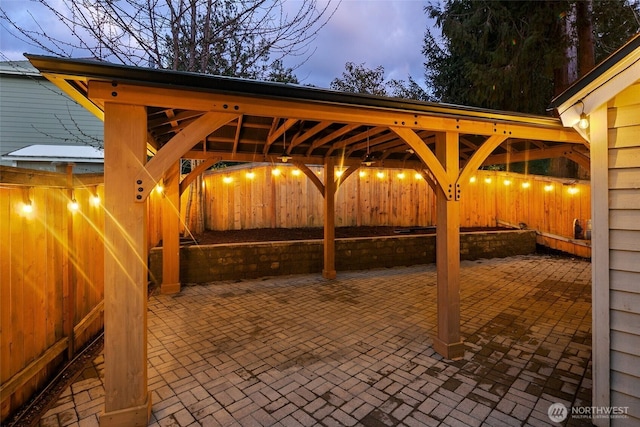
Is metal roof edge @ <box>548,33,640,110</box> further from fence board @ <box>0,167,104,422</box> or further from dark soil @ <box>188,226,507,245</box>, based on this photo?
dark soil @ <box>188,226,507,245</box>

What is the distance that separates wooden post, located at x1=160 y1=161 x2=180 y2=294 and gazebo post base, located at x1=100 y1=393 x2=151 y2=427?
11.9 feet

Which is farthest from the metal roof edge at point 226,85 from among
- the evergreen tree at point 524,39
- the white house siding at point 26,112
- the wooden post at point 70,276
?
the white house siding at point 26,112

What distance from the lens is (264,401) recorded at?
104 inches

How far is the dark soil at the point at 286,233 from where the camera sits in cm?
720

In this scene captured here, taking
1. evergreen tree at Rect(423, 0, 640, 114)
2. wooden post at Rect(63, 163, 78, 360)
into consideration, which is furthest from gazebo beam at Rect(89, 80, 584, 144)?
evergreen tree at Rect(423, 0, 640, 114)

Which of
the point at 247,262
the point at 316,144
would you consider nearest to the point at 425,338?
the point at 316,144

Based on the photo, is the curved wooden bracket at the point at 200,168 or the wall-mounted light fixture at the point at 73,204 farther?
the curved wooden bracket at the point at 200,168

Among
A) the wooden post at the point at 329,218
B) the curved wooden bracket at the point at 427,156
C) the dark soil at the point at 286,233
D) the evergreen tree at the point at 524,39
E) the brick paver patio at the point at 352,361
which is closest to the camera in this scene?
the brick paver patio at the point at 352,361

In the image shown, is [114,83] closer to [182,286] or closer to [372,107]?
[372,107]

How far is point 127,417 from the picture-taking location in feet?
7.52

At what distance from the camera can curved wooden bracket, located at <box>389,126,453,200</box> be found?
127 inches

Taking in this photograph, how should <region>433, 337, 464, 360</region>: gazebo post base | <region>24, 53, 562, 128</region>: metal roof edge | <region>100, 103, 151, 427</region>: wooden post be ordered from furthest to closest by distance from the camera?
<region>433, 337, 464, 360</region>: gazebo post base → <region>100, 103, 151, 427</region>: wooden post → <region>24, 53, 562, 128</region>: metal roof edge

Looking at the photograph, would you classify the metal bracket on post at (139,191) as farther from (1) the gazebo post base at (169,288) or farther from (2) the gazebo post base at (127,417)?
(1) the gazebo post base at (169,288)

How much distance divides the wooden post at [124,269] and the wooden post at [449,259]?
2.99m
